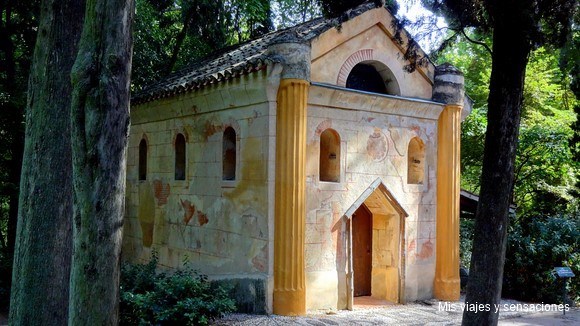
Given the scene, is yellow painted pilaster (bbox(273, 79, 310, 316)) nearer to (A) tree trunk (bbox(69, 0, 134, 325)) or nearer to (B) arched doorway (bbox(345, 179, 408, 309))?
(B) arched doorway (bbox(345, 179, 408, 309))

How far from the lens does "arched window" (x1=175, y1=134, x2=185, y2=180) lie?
12.6m

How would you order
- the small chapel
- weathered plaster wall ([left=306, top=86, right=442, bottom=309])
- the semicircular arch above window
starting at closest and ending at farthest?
the small chapel, weathered plaster wall ([left=306, top=86, right=442, bottom=309]), the semicircular arch above window

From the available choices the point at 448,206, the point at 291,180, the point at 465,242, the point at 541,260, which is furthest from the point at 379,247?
the point at 465,242

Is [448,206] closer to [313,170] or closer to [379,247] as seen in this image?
[379,247]

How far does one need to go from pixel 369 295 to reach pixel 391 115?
12.6ft

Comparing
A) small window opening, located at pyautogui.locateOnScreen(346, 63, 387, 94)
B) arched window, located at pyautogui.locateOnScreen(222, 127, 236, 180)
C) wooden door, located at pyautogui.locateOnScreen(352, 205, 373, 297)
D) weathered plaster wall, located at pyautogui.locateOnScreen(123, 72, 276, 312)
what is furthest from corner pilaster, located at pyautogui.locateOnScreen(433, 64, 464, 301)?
arched window, located at pyautogui.locateOnScreen(222, 127, 236, 180)

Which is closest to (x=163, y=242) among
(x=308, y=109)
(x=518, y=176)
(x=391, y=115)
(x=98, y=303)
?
(x=308, y=109)

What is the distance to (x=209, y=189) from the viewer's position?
36.8 ft

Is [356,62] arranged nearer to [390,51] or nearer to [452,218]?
[390,51]

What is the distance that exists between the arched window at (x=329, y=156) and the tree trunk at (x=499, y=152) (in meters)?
3.66

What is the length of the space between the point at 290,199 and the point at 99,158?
4569mm

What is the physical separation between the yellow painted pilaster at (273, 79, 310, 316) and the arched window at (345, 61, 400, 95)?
2.04 m

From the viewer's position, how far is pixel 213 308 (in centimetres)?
846

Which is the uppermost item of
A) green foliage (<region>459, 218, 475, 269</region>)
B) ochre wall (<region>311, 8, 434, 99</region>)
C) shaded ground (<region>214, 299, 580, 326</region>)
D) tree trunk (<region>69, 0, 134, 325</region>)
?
ochre wall (<region>311, 8, 434, 99</region>)
